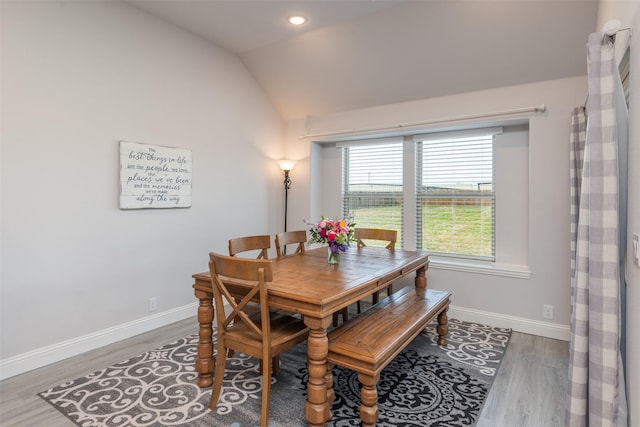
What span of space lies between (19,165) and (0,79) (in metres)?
0.59

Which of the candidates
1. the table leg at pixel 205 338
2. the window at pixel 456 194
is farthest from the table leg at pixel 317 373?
the window at pixel 456 194

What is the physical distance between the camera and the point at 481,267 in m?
3.60

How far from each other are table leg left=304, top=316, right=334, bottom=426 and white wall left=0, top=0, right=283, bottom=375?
76.0 inches

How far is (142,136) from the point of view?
10.6 feet

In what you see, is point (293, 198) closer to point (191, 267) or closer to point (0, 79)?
point (191, 267)

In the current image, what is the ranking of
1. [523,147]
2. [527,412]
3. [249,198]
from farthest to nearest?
[249,198], [523,147], [527,412]

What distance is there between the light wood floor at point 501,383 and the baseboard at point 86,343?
Result: 6 cm

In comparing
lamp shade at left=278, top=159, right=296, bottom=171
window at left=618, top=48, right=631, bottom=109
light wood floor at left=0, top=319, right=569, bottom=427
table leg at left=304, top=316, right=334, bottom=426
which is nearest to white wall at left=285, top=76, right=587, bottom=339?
light wood floor at left=0, top=319, right=569, bottom=427

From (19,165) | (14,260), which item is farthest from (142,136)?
(14,260)

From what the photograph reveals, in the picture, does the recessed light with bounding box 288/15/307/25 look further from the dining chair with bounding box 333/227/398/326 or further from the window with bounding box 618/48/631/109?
the window with bounding box 618/48/631/109

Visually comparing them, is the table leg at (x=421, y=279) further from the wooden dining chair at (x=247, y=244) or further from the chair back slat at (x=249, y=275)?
the chair back slat at (x=249, y=275)

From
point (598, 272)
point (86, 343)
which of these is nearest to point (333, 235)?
point (598, 272)

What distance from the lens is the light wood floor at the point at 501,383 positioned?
1.99 meters

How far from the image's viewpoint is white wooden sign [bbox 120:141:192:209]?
10.1 feet
